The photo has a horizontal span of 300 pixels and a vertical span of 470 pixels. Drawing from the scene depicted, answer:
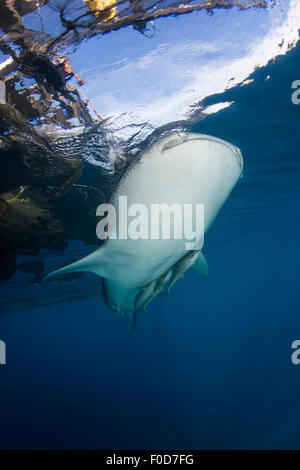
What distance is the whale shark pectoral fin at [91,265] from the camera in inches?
168

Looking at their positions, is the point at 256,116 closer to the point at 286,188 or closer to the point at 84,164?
the point at 84,164

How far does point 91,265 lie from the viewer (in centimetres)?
474

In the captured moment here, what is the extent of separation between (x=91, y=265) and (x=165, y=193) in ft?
7.83

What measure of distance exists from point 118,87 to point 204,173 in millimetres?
4363

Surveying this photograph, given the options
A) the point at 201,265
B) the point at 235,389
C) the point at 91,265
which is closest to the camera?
the point at 91,265

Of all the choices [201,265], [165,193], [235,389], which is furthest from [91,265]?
[235,389]

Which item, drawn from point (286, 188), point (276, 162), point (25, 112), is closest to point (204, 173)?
point (25, 112)

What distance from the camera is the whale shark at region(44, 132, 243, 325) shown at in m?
2.43

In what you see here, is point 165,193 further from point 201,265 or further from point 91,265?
point 201,265

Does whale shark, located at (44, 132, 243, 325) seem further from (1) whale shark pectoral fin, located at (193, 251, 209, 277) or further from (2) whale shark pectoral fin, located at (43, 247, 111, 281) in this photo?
(1) whale shark pectoral fin, located at (193, 251, 209, 277)

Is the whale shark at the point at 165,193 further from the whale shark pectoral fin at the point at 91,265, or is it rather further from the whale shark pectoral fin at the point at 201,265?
the whale shark pectoral fin at the point at 201,265

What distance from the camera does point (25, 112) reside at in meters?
5.59

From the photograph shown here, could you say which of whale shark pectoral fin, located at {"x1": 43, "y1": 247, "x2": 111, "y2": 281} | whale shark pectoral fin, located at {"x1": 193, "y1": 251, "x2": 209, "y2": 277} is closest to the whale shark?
whale shark pectoral fin, located at {"x1": 43, "y1": 247, "x2": 111, "y2": 281}

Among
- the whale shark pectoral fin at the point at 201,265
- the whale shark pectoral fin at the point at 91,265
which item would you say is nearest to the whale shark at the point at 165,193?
the whale shark pectoral fin at the point at 91,265
